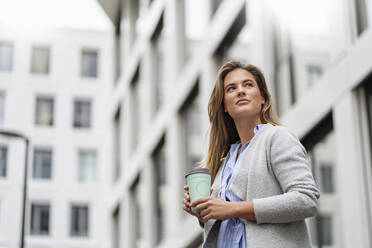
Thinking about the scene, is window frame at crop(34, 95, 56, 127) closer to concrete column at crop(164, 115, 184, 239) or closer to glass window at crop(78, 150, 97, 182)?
glass window at crop(78, 150, 97, 182)

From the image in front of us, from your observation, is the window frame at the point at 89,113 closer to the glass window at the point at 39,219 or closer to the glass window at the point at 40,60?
the glass window at the point at 40,60

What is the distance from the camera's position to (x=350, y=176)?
10906 millimetres

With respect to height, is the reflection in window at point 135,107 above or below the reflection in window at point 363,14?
above

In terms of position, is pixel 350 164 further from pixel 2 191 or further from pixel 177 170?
pixel 2 191

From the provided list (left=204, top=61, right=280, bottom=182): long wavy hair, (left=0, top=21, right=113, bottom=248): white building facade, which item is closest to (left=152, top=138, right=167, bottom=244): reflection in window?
(left=204, top=61, right=280, bottom=182): long wavy hair

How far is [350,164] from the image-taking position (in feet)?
35.9

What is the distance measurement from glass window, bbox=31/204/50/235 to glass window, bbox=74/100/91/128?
5.21m

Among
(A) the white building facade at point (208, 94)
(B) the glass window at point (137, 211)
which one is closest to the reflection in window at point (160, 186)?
(A) the white building facade at point (208, 94)

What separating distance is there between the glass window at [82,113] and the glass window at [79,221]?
474 centimetres

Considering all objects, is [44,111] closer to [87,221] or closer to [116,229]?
[87,221]

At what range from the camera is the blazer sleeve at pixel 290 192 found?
400 cm

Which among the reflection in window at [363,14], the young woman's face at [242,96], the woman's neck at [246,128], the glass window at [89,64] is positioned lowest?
the woman's neck at [246,128]

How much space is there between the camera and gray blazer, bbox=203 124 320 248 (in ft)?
13.2

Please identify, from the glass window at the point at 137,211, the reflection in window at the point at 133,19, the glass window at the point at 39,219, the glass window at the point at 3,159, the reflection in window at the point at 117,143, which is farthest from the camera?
the glass window at the point at 3,159
